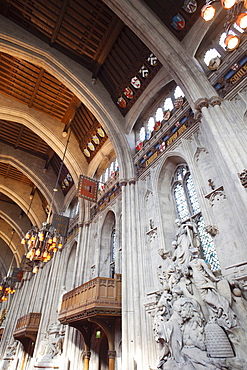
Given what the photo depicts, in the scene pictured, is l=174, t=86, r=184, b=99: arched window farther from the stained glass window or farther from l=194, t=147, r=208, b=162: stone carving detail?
l=194, t=147, r=208, b=162: stone carving detail

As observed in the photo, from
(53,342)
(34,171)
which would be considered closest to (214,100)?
(53,342)

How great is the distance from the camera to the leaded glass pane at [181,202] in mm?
7871

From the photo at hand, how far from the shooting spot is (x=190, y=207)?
7625 millimetres

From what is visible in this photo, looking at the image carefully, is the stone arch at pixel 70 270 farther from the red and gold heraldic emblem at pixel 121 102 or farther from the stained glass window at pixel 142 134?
the red and gold heraldic emblem at pixel 121 102

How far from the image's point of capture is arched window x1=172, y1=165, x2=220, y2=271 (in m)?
6.38

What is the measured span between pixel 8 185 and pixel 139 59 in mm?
15780

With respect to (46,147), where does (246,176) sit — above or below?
below

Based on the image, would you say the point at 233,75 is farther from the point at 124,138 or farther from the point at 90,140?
the point at 90,140

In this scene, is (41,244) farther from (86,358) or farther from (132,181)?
(86,358)

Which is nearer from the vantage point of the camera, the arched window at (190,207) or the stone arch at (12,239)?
the arched window at (190,207)

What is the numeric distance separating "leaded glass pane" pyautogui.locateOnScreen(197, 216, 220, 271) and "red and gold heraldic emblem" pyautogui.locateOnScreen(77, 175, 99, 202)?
5.79m

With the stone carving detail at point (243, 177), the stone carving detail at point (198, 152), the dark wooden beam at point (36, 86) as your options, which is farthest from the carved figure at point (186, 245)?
the dark wooden beam at point (36, 86)

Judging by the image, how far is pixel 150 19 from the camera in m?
8.39

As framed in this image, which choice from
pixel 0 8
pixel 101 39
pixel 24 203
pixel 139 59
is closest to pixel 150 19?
pixel 139 59
